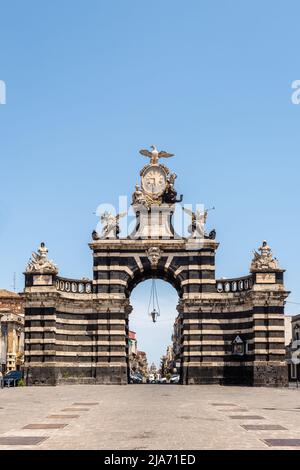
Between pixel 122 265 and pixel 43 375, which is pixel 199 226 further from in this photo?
pixel 43 375

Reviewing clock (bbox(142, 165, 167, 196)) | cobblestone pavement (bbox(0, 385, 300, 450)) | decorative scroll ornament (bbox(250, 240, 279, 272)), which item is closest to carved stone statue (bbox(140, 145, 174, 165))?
clock (bbox(142, 165, 167, 196))

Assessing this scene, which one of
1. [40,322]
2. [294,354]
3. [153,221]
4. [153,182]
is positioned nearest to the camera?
[40,322]

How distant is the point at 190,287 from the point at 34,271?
13412 mm

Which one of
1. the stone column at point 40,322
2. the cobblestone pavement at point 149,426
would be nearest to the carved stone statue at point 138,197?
the stone column at point 40,322

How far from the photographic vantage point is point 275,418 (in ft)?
79.6

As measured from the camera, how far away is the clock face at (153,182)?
6109 cm

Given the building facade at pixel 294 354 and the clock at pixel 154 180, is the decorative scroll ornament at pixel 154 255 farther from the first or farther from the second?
the building facade at pixel 294 354

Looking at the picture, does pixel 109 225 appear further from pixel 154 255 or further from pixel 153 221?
pixel 154 255

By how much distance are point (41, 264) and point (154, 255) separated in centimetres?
971

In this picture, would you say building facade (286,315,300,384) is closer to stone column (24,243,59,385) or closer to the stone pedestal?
the stone pedestal

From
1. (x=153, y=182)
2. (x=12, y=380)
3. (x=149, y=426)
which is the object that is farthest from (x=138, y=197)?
(x=149, y=426)

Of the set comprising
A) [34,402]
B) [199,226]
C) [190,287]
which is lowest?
[34,402]

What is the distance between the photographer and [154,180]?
2409 inches

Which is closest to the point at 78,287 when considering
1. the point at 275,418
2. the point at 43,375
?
the point at 43,375
